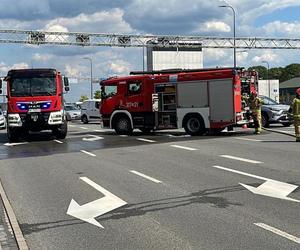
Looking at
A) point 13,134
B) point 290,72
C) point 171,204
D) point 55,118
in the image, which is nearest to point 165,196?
point 171,204

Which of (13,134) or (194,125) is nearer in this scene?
(194,125)

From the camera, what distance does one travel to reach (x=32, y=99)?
74.3ft

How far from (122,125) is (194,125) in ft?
13.6

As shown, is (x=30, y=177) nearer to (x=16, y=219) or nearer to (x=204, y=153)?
(x=16, y=219)

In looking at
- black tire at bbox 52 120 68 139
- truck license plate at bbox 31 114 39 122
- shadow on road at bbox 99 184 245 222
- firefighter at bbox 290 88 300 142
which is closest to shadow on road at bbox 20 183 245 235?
shadow on road at bbox 99 184 245 222

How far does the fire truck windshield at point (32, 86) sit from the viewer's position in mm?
22766

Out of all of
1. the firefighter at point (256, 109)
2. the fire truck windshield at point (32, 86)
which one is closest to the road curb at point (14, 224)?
the fire truck windshield at point (32, 86)

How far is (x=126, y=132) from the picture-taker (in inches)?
1004

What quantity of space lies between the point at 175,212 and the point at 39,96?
15977 mm

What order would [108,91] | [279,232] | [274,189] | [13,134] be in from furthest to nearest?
[108,91], [13,134], [274,189], [279,232]

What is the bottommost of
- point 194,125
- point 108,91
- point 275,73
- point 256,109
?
point 194,125

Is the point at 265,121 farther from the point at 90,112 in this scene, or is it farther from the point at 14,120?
the point at 90,112

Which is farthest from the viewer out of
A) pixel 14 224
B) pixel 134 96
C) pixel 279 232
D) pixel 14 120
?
pixel 134 96

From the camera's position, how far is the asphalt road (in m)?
6.38
